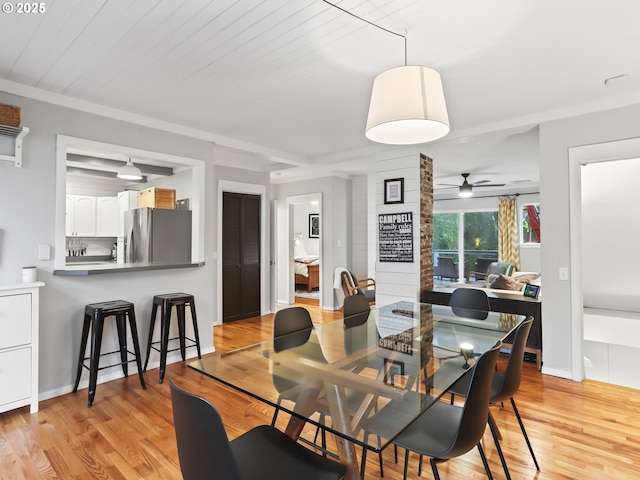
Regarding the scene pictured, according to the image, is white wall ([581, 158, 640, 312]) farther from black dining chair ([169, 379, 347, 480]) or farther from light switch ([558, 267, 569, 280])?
black dining chair ([169, 379, 347, 480])

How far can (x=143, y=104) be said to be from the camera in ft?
10.4

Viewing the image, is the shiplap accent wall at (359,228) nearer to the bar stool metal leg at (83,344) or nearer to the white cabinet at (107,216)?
the white cabinet at (107,216)

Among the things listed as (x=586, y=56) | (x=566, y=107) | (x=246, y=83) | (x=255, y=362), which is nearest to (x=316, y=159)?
(x=246, y=83)

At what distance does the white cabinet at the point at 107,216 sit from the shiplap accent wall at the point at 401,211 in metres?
4.70

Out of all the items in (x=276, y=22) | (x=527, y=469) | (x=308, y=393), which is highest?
(x=276, y=22)

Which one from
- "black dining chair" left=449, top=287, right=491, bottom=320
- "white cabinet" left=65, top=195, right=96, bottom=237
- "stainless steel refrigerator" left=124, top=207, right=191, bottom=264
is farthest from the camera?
"white cabinet" left=65, top=195, right=96, bottom=237

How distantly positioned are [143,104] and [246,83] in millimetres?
1081

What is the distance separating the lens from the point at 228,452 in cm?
99

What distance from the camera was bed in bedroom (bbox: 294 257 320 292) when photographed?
27.9ft

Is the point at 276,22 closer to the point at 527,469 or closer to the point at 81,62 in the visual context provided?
the point at 81,62

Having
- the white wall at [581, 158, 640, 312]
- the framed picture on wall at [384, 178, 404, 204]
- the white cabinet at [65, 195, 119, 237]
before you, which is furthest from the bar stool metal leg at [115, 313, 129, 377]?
the white wall at [581, 158, 640, 312]

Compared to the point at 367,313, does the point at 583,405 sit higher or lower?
lower

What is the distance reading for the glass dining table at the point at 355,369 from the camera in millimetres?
1362

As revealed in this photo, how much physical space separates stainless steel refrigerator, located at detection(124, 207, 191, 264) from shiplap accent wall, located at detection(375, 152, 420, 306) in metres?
2.52
